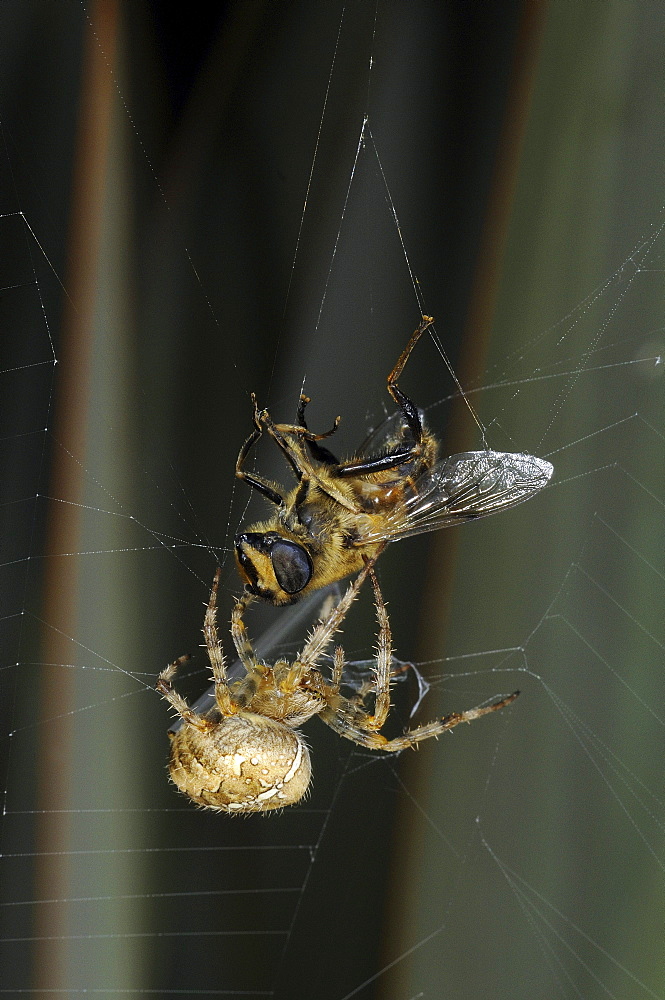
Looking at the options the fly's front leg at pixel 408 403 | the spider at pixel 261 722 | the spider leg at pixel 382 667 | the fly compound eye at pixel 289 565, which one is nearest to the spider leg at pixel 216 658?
the spider at pixel 261 722

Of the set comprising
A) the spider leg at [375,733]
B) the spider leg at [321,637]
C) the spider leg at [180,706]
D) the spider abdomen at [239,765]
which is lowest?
the spider leg at [375,733]

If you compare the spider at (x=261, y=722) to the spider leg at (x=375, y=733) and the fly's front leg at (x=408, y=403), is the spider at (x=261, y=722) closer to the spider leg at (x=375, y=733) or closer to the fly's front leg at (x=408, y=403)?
the spider leg at (x=375, y=733)

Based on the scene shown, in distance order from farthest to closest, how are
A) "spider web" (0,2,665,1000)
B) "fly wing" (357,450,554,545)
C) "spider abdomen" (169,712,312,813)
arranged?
"spider web" (0,2,665,1000) < "spider abdomen" (169,712,312,813) < "fly wing" (357,450,554,545)

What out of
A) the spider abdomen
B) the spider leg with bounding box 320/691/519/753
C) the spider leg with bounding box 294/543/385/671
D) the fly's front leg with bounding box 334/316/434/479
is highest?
the fly's front leg with bounding box 334/316/434/479

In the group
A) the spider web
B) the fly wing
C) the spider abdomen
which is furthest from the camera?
the spider web

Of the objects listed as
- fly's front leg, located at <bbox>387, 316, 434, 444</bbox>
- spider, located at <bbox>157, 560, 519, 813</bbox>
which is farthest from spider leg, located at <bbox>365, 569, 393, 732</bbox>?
fly's front leg, located at <bbox>387, 316, 434, 444</bbox>

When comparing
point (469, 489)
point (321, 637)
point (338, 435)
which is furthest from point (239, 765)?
point (338, 435)

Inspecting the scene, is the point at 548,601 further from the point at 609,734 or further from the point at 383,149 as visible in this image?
the point at 383,149

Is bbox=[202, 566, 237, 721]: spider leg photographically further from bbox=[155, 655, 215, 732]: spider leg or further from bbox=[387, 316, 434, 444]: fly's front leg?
bbox=[387, 316, 434, 444]: fly's front leg
